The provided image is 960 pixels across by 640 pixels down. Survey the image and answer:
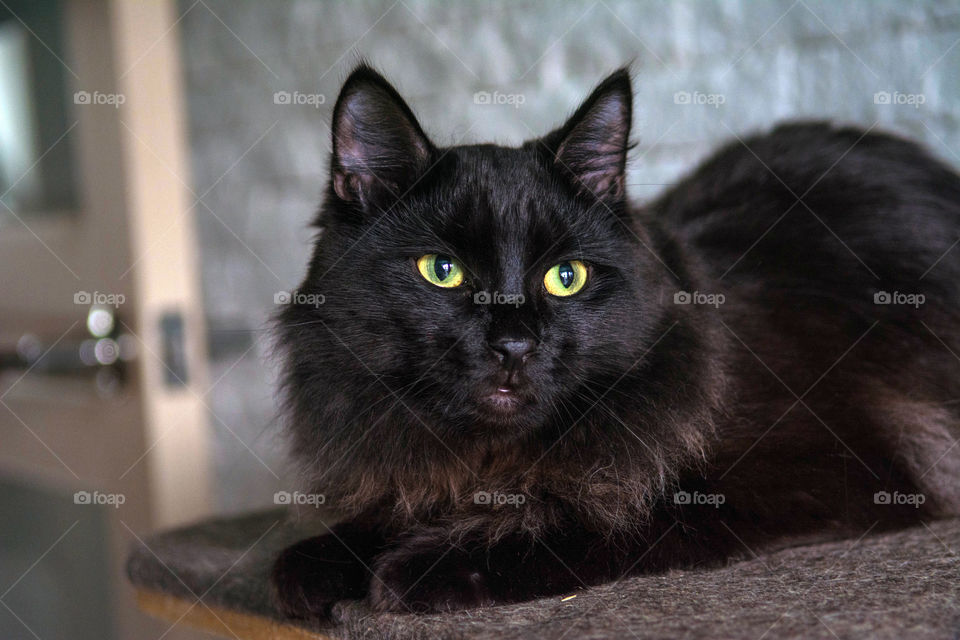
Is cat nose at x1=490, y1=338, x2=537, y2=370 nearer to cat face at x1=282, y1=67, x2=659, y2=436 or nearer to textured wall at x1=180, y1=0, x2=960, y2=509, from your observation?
cat face at x1=282, y1=67, x2=659, y2=436

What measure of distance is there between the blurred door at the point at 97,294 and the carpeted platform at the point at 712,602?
3.15ft

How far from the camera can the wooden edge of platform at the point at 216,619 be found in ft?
3.70

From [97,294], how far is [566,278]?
1.83 m

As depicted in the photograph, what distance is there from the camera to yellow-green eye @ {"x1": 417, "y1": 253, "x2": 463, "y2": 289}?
3.63 feet

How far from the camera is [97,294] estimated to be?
2.46m

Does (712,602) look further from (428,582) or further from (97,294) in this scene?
(97,294)

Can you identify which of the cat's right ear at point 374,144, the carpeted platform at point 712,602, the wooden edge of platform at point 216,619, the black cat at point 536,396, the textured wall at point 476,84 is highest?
the textured wall at point 476,84

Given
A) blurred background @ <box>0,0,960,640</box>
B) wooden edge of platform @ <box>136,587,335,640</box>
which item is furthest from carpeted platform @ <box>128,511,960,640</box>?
blurred background @ <box>0,0,960,640</box>

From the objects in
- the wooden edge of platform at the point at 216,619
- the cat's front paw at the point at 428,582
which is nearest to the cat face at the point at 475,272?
the cat's front paw at the point at 428,582

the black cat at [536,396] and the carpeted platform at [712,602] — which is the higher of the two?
the black cat at [536,396]

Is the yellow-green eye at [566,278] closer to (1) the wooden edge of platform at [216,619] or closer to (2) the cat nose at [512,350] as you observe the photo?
(2) the cat nose at [512,350]

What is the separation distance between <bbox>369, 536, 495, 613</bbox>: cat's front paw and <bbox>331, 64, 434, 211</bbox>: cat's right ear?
1.60 ft

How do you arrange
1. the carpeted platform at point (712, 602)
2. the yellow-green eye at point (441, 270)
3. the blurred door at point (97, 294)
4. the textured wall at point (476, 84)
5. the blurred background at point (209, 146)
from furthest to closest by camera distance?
the blurred door at point (97, 294) → the blurred background at point (209, 146) → the textured wall at point (476, 84) → the yellow-green eye at point (441, 270) → the carpeted platform at point (712, 602)

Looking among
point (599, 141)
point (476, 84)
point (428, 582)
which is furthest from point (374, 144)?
point (476, 84)
